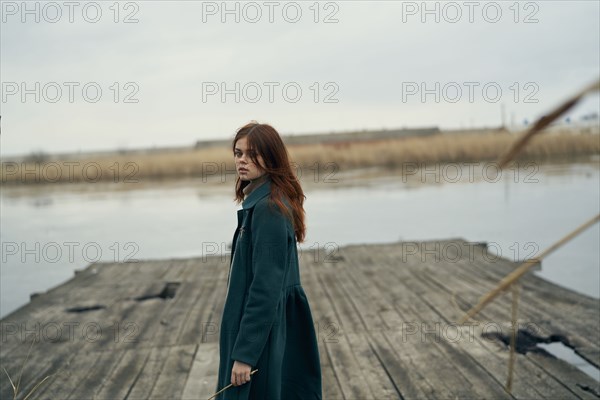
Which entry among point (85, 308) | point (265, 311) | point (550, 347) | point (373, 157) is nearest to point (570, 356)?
point (550, 347)

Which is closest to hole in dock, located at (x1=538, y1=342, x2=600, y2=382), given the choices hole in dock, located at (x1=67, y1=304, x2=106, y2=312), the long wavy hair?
the long wavy hair

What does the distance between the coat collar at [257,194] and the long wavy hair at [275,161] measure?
16 millimetres

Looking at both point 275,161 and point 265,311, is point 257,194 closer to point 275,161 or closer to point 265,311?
point 275,161

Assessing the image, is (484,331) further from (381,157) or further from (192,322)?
(381,157)

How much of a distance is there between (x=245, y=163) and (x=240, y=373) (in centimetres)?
66

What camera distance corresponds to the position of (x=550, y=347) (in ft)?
12.6

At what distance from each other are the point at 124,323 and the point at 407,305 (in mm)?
2145

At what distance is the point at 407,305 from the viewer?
4.98 m

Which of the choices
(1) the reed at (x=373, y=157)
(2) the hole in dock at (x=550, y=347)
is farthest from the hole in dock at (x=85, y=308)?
(1) the reed at (x=373, y=157)

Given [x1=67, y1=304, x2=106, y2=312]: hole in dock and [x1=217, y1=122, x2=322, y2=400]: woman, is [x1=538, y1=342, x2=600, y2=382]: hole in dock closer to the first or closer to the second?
[x1=217, y1=122, x2=322, y2=400]: woman

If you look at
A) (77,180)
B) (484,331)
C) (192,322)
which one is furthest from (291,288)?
(77,180)

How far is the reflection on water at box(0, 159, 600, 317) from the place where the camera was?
7445 millimetres

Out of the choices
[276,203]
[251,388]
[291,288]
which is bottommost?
[251,388]

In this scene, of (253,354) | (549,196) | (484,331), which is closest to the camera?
(253,354)
